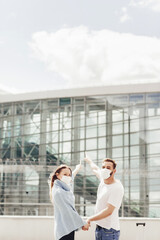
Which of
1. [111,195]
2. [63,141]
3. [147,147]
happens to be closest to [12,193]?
[63,141]

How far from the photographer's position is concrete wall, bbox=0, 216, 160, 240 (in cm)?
926

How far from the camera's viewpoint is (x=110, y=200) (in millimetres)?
5371

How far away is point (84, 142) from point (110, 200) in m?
24.9

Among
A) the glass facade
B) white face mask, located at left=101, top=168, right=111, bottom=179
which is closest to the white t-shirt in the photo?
white face mask, located at left=101, top=168, right=111, bottom=179

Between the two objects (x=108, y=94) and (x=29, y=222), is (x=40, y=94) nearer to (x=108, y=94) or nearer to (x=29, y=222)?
(x=108, y=94)

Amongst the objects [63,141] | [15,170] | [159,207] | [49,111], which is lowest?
[159,207]

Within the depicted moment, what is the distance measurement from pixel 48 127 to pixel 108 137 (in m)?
4.13

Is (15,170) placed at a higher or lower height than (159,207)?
higher

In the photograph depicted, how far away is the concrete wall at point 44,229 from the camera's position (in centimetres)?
926

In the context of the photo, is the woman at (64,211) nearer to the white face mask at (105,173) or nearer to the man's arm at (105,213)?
the man's arm at (105,213)

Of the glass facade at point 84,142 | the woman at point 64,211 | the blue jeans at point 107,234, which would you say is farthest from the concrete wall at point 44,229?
the glass facade at point 84,142

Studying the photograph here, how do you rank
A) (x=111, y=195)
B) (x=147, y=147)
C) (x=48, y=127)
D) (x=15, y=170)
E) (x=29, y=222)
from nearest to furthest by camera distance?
(x=111, y=195) → (x=29, y=222) → (x=15, y=170) → (x=147, y=147) → (x=48, y=127)

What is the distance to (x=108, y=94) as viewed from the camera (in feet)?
98.4

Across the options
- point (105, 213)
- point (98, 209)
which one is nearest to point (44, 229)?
point (98, 209)
